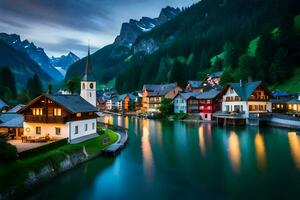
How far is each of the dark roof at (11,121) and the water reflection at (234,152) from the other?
3374 cm

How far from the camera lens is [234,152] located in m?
43.0

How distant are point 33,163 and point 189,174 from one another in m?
17.3

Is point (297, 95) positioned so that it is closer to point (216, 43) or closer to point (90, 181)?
point (90, 181)

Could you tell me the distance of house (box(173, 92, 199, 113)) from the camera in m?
103

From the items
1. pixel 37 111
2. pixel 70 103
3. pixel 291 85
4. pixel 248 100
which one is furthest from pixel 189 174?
pixel 291 85

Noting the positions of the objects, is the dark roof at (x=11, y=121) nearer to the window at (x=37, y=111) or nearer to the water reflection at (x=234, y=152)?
the window at (x=37, y=111)

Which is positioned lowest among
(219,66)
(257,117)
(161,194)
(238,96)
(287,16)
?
(161,194)

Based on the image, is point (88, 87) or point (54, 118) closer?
point (54, 118)

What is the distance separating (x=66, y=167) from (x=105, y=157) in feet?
27.2

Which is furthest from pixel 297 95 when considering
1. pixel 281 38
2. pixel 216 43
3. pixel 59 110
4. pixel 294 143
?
pixel 216 43

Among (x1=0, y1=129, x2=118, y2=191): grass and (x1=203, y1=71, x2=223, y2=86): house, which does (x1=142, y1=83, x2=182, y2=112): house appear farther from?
(x1=0, y1=129, x2=118, y2=191): grass

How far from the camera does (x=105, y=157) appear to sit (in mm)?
40219

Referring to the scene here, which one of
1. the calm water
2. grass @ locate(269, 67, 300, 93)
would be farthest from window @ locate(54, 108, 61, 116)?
grass @ locate(269, 67, 300, 93)

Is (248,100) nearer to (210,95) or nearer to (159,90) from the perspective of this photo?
(210,95)
